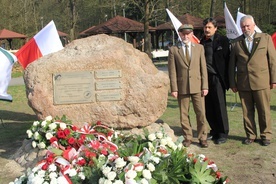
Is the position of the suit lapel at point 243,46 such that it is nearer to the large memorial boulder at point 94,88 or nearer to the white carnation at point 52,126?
the large memorial boulder at point 94,88

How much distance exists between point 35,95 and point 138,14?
34.3m

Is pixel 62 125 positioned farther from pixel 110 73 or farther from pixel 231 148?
pixel 231 148

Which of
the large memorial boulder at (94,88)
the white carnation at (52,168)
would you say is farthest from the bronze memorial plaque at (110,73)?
the white carnation at (52,168)

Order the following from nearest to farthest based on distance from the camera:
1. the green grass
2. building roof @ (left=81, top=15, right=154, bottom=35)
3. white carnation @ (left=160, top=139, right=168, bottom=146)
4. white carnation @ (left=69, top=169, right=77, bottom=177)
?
1. white carnation @ (left=69, top=169, right=77, bottom=177)
2. white carnation @ (left=160, top=139, right=168, bottom=146)
3. the green grass
4. building roof @ (left=81, top=15, right=154, bottom=35)

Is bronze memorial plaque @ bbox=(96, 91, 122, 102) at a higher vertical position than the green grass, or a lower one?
higher

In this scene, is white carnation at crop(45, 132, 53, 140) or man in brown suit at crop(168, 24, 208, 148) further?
man in brown suit at crop(168, 24, 208, 148)

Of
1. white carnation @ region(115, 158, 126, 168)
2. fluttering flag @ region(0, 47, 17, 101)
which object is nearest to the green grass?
fluttering flag @ region(0, 47, 17, 101)

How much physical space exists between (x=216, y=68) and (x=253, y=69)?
21.6 inches

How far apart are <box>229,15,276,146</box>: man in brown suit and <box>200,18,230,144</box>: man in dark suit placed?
0.13 m

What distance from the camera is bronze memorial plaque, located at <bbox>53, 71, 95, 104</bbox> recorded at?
527 cm

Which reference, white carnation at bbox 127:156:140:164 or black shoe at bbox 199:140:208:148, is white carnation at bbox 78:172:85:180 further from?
black shoe at bbox 199:140:208:148

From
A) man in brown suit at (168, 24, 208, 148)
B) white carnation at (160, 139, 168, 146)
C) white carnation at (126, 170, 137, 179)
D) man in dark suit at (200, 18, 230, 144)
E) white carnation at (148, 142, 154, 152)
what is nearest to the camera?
white carnation at (126, 170, 137, 179)

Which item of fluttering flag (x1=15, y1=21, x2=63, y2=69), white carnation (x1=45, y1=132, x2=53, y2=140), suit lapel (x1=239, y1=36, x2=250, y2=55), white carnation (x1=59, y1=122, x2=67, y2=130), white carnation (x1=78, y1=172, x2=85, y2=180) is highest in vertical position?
fluttering flag (x1=15, y1=21, x2=63, y2=69)

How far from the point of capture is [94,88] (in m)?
5.30
